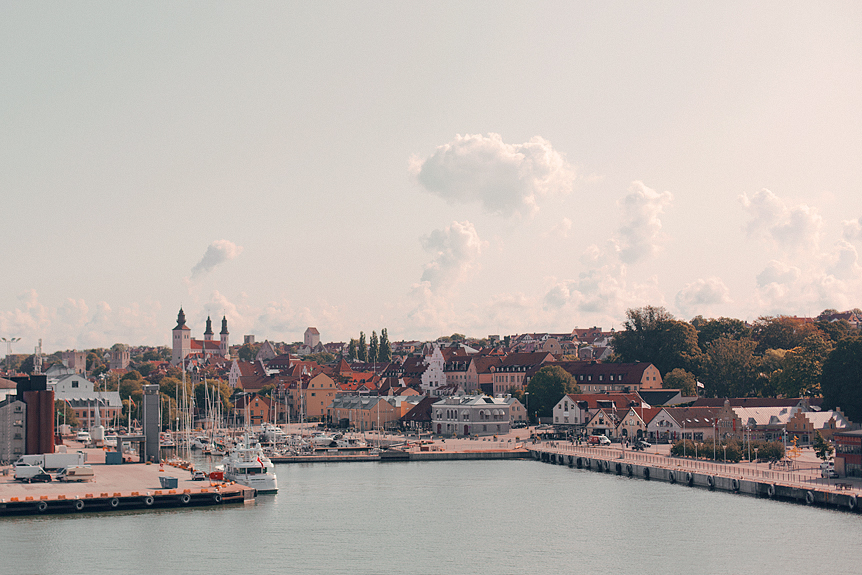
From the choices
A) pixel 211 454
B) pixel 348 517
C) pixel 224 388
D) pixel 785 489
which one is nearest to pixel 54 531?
pixel 348 517

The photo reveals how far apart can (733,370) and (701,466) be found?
5634 centimetres

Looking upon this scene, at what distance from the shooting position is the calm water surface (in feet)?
152

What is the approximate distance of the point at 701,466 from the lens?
7938cm

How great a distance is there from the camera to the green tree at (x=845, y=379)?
93.8 m

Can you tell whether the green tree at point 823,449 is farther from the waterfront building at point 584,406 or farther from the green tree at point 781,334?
the green tree at point 781,334

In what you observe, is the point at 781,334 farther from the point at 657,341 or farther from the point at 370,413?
the point at 370,413

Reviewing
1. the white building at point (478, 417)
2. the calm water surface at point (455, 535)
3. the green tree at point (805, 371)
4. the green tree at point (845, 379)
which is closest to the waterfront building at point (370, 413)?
the white building at point (478, 417)

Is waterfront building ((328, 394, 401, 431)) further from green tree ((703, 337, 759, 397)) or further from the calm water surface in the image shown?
the calm water surface

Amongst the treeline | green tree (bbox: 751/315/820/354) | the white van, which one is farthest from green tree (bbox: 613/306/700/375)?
the white van

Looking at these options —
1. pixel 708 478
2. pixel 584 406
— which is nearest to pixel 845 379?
pixel 708 478

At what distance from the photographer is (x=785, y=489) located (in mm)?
64750

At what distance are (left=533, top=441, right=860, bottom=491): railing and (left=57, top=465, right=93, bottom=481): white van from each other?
43.2m

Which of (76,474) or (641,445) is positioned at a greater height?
(76,474)

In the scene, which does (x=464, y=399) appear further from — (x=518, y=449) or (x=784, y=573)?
(x=784, y=573)
